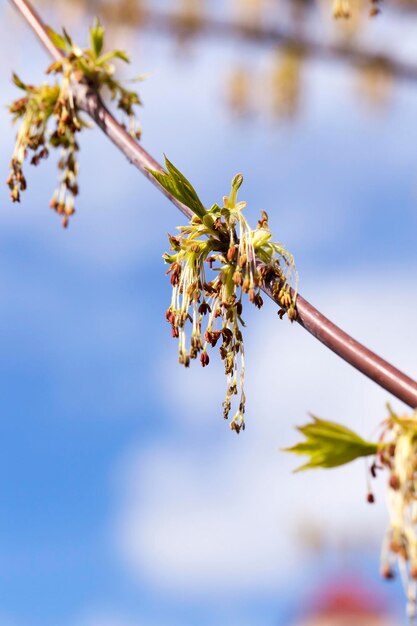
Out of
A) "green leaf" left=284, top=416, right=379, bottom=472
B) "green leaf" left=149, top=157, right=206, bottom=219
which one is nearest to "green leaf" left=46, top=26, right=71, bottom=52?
"green leaf" left=149, top=157, right=206, bottom=219

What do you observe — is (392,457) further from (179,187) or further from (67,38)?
(67,38)

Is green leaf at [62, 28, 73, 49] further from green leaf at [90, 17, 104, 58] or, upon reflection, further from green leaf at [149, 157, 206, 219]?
green leaf at [149, 157, 206, 219]

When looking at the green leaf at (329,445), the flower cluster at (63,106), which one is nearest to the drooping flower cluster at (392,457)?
the green leaf at (329,445)

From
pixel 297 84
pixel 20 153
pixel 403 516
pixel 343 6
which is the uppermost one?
pixel 297 84

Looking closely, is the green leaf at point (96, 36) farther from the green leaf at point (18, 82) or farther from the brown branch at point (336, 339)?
the brown branch at point (336, 339)

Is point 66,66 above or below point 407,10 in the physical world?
below

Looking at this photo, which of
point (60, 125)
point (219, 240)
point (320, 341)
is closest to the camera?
point (320, 341)

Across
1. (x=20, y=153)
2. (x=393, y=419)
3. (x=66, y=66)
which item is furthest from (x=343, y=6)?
(x=393, y=419)

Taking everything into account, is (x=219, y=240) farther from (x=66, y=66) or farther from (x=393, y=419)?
(x=66, y=66)
